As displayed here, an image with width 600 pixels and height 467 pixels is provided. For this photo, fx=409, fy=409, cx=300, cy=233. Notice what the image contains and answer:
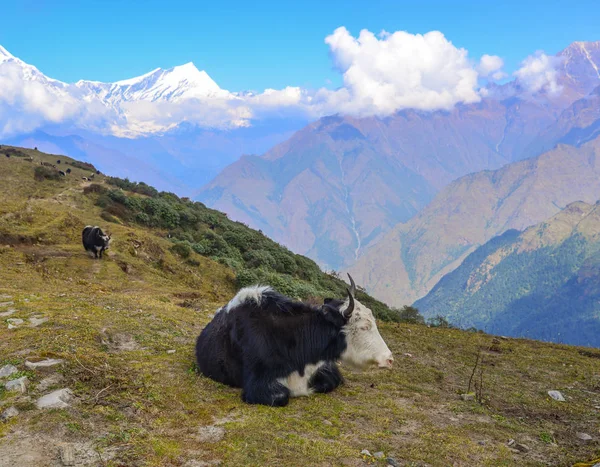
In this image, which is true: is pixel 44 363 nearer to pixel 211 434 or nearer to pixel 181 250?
pixel 211 434

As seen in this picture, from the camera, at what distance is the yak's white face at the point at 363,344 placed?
7793 mm

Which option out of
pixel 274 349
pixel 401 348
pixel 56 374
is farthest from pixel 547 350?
pixel 56 374

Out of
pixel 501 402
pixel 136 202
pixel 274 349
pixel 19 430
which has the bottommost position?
pixel 501 402

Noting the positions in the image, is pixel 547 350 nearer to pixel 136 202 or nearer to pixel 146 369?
pixel 146 369

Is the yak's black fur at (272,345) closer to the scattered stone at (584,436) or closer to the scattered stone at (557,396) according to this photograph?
the scattered stone at (584,436)

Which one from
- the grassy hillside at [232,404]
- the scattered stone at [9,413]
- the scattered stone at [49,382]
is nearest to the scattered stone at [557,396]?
the grassy hillside at [232,404]

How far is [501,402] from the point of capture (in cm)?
878

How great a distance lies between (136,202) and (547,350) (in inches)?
1377

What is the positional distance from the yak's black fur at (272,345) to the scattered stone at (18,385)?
301 cm

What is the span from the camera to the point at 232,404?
6.84m

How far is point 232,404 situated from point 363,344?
2.65 metres

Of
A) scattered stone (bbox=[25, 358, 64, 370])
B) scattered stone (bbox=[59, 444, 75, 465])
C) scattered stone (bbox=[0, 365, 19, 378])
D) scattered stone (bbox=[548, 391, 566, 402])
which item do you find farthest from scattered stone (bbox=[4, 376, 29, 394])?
scattered stone (bbox=[548, 391, 566, 402])

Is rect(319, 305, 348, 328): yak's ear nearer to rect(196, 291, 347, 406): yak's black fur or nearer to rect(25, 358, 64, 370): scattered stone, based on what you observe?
rect(196, 291, 347, 406): yak's black fur

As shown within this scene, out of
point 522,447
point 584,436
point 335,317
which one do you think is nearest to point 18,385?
point 335,317
